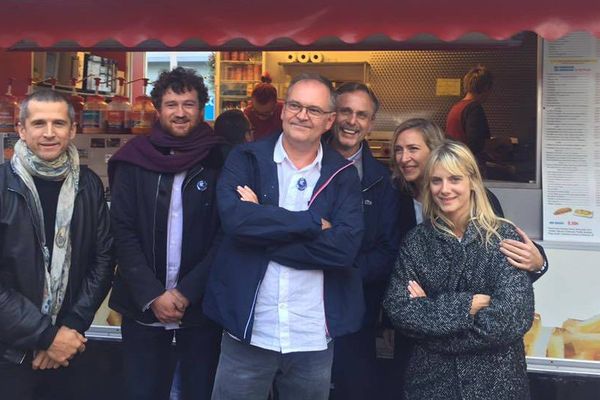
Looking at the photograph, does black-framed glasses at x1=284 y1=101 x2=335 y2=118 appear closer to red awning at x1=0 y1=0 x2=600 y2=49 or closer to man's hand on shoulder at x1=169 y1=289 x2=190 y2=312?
red awning at x1=0 y1=0 x2=600 y2=49

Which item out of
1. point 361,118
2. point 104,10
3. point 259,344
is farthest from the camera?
point 104,10

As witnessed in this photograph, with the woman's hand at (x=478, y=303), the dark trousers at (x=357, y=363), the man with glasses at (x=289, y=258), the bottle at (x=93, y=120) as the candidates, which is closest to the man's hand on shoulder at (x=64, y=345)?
the man with glasses at (x=289, y=258)

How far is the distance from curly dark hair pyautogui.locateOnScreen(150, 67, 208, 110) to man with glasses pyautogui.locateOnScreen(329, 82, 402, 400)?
0.64 meters

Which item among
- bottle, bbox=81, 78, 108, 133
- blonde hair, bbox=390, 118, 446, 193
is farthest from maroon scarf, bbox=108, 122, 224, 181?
bottle, bbox=81, 78, 108, 133

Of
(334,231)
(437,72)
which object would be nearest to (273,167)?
(334,231)

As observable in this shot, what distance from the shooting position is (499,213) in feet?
8.79

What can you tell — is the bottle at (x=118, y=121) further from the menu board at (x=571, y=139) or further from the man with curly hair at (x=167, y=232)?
the menu board at (x=571, y=139)

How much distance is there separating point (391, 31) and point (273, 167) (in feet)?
2.98

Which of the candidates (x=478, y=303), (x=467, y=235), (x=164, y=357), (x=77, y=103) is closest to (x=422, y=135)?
(x=467, y=235)

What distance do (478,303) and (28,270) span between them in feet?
5.78

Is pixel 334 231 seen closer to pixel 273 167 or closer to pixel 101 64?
pixel 273 167

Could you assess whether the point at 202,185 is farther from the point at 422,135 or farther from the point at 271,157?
the point at 422,135

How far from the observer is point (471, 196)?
252cm

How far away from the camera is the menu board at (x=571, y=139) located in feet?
11.5
